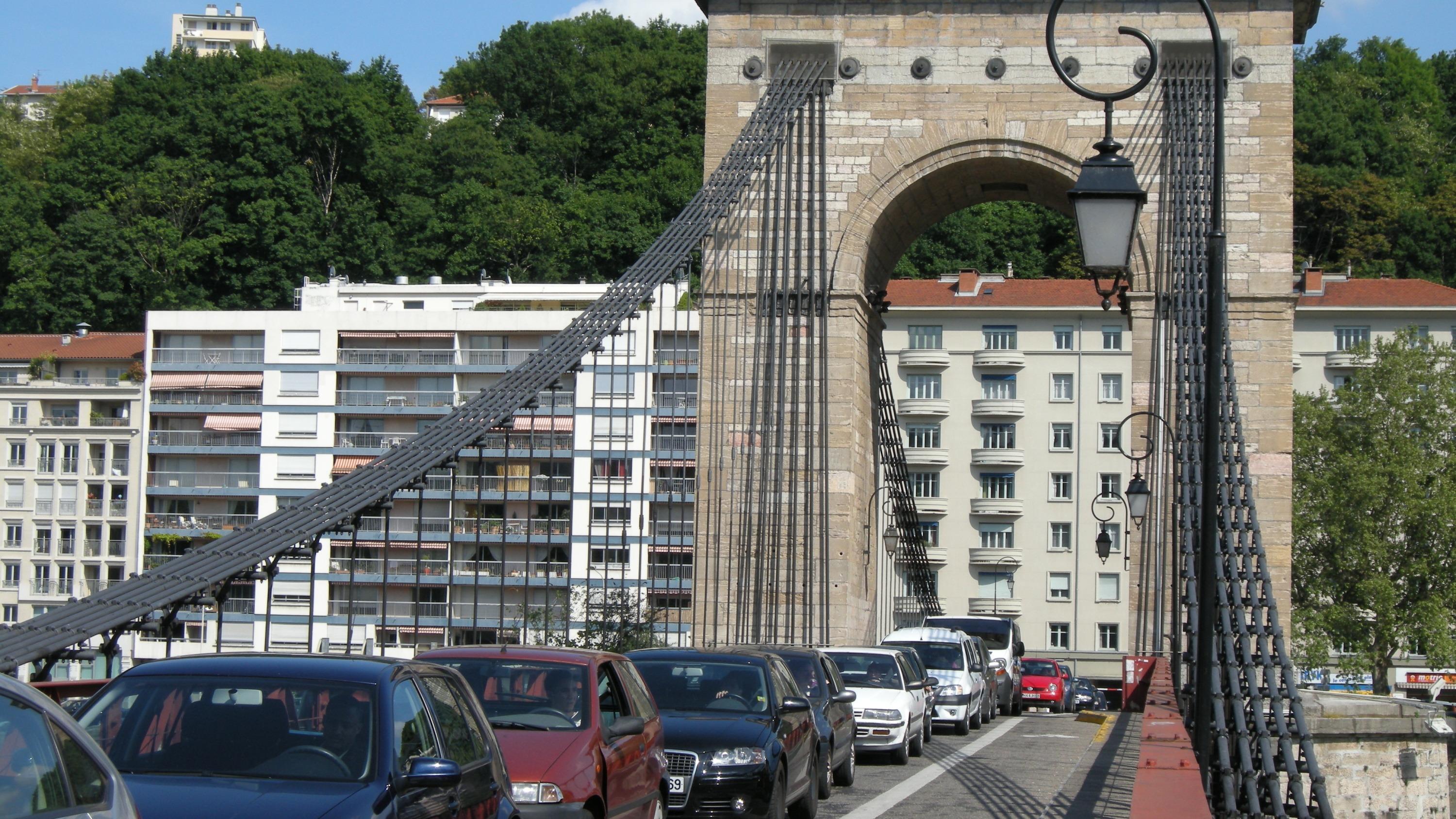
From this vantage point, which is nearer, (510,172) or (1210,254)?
(1210,254)

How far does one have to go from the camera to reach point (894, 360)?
2499 inches

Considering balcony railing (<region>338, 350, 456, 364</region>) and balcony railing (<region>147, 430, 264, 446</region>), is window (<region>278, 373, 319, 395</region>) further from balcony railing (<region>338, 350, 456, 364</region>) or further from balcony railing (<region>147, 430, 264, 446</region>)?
balcony railing (<region>147, 430, 264, 446</region>)

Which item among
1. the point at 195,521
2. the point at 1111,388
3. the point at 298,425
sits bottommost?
the point at 195,521

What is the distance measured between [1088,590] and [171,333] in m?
32.4

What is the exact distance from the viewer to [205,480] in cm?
6247

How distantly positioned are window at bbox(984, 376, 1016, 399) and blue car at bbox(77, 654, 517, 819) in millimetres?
57156

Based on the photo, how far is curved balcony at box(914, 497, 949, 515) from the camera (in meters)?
61.8

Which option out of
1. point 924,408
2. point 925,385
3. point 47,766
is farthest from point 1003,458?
point 47,766

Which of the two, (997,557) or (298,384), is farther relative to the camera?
(298,384)

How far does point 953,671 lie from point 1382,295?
47.6 metres

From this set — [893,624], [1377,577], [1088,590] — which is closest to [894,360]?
[1088,590]

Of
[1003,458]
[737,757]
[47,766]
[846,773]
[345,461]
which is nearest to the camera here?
[47,766]

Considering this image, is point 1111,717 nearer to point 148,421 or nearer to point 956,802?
point 956,802

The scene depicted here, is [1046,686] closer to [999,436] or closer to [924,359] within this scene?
[999,436]
